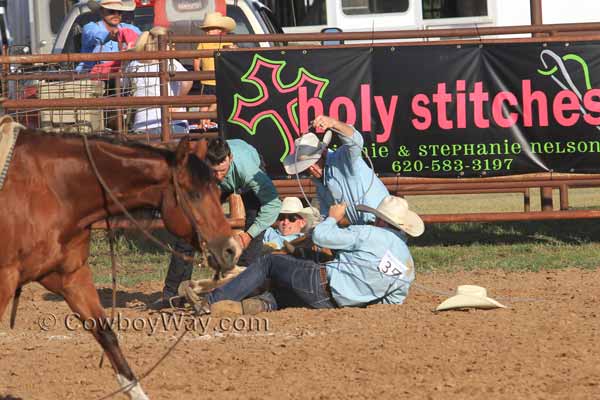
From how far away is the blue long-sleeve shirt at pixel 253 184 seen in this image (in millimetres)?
8078

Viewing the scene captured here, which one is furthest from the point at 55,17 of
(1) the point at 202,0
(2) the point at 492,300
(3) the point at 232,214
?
(2) the point at 492,300

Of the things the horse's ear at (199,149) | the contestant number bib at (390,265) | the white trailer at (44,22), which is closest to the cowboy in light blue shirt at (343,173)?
the contestant number bib at (390,265)

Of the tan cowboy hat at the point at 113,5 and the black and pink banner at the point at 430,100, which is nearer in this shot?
the black and pink banner at the point at 430,100

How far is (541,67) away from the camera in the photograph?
10555 millimetres

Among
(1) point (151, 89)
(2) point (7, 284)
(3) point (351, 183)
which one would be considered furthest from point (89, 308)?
(1) point (151, 89)

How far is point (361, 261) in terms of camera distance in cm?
777

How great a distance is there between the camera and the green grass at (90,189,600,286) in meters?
10.4

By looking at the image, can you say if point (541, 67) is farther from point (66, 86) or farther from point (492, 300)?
point (66, 86)

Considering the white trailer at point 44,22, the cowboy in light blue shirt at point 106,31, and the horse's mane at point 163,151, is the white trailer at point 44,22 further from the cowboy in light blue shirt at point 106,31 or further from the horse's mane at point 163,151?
the horse's mane at point 163,151

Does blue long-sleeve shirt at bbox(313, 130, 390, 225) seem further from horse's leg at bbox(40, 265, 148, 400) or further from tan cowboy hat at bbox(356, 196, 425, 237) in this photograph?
horse's leg at bbox(40, 265, 148, 400)

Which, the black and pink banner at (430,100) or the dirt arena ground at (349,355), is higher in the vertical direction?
the black and pink banner at (430,100)

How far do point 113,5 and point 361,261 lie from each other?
5.84m

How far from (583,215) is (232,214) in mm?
3329

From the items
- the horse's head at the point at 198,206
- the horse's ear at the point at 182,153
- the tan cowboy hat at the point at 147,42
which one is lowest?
the horse's head at the point at 198,206
